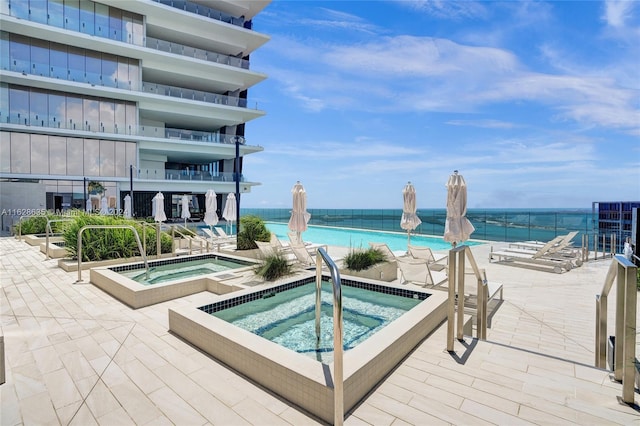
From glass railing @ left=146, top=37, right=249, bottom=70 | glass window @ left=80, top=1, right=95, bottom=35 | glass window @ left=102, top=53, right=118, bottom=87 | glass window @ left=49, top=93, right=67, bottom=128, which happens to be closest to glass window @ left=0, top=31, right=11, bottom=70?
glass window @ left=49, top=93, right=67, bottom=128

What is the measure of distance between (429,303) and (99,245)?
6.55 meters

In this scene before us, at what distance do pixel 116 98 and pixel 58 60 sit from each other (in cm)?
334

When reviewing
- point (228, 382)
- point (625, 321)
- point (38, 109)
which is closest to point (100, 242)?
point (228, 382)

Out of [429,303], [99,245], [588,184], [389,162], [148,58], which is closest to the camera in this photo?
[429,303]

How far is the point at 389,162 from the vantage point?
2892 centimetres

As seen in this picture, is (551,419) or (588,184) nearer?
(551,419)

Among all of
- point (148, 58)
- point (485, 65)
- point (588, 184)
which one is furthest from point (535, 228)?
point (148, 58)

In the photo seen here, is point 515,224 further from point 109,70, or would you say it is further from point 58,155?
point 58,155

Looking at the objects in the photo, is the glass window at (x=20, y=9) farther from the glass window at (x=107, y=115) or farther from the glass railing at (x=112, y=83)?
the glass window at (x=107, y=115)

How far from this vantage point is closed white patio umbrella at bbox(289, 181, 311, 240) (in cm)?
695

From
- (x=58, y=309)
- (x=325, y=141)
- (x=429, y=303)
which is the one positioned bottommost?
(x=58, y=309)

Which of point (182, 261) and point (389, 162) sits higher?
point (389, 162)

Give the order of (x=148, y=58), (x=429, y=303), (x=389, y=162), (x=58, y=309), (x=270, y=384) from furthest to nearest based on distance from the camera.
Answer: (x=389, y=162) → (x=148, y=58) → (x=58, y=309) → (x=429, y=303) → (x=270, y=384)

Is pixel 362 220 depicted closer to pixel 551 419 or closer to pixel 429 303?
pixel 429 303
